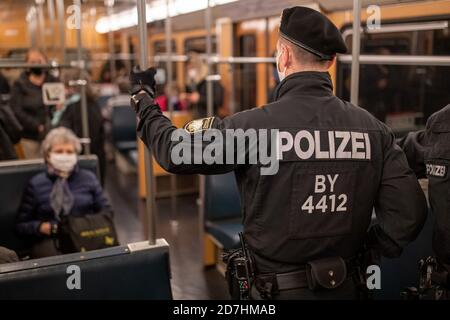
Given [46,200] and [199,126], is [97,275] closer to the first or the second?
[199,126]

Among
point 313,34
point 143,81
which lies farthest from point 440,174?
point 143,81

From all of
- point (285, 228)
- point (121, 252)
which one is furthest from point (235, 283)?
point (121, 252)

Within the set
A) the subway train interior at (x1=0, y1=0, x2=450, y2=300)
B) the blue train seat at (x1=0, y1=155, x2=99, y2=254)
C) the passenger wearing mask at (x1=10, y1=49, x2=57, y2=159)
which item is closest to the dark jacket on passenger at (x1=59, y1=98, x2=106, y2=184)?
the subway train interior at (x1=0, y1=0, x2=450, y2=300)

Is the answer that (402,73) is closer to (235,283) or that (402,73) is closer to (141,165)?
(235,283)

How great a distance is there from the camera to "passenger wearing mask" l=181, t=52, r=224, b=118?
549 centimetres

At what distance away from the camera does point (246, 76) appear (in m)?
5.48

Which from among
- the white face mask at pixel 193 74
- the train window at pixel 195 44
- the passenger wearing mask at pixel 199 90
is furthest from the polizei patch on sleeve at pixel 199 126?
the train window at pixel 195 44

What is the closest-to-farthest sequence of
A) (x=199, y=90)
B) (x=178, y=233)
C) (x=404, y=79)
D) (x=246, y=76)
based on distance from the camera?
1. (x=404, y=79)
2. (x=178, y=233)
3. (x=246, y=76)
4. (x=199, y=90)

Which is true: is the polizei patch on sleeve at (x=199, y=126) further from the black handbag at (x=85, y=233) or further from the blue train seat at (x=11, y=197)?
the blue train seat at (x=11, y=197)

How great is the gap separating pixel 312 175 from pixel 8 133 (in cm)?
287

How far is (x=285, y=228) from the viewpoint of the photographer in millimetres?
1466

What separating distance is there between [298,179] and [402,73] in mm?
2193

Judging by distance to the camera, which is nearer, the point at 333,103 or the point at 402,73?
the point at 333,103
